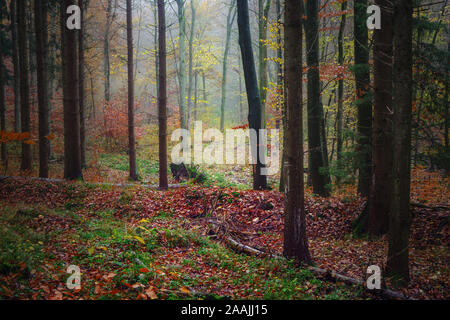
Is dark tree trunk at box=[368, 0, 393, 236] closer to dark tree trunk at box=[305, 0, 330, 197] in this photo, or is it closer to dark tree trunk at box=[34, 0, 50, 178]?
dark tree trunk at box=[305, 0, 330, 197]

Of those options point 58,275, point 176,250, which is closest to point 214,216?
point 176,250

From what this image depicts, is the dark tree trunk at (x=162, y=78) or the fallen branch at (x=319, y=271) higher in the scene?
the dark tree trunk at (x=162, y=78)

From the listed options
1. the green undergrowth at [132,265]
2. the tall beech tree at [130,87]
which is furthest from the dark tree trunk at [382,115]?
the tall beech tree at [130,87]

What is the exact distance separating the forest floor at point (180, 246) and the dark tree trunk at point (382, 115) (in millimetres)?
1388

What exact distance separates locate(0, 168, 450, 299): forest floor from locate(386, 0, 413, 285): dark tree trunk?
62 centimetres

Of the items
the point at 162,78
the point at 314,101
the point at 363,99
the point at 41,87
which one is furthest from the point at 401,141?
the point at 41,87

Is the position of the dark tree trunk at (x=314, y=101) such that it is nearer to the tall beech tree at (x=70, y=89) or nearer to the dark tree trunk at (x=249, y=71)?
the dark tree trunk at (x=249, y=71)

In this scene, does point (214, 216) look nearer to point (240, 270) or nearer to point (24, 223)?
point (240, 270)

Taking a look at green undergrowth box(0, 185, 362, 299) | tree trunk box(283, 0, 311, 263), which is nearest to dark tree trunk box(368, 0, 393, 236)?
tree trunk box(283, 0, 311, 263)

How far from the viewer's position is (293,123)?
237 inches

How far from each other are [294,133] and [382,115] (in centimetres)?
283

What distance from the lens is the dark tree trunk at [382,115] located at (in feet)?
23.6

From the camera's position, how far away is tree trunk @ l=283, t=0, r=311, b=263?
5879mm

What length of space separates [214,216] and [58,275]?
582 cm
